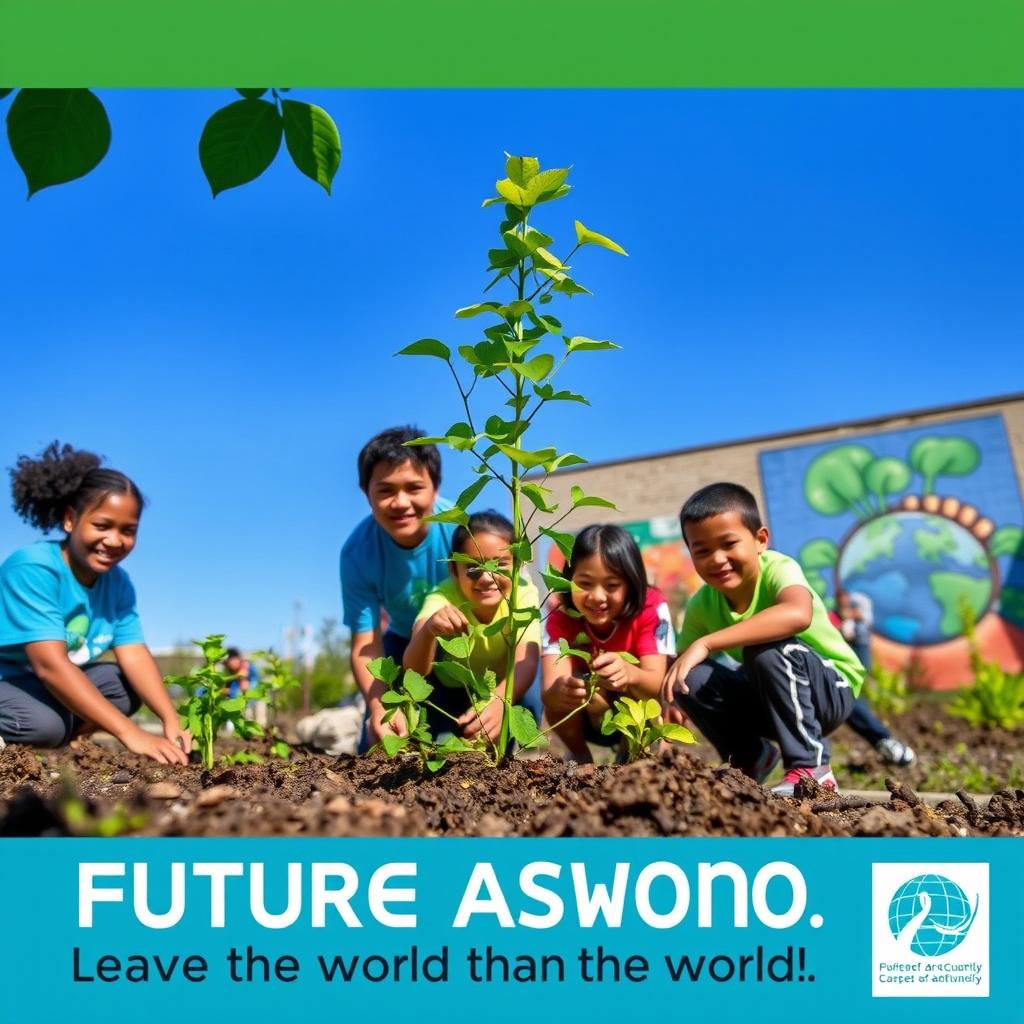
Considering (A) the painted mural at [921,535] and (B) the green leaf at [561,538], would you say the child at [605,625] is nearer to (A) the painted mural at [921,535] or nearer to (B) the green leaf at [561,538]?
(B) the green leaf at [561,538]

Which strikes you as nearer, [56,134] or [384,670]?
[56,134]

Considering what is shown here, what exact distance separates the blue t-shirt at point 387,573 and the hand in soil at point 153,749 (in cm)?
82

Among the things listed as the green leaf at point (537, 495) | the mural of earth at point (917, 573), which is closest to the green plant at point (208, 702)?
the green leaf at point (537, 495)

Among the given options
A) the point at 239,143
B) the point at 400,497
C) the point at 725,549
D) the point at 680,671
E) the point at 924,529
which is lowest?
the point at 680,671

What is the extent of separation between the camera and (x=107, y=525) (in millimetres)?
3363

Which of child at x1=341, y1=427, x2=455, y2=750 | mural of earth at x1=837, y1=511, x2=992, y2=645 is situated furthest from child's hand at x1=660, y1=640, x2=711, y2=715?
mural of earth at x1=837, y1=511, x2=992, y2=645

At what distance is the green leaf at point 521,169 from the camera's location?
1.85 m

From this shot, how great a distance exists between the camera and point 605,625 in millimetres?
3006

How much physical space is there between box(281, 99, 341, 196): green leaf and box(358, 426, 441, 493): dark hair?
1.99 meters

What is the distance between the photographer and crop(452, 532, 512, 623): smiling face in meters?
2.84

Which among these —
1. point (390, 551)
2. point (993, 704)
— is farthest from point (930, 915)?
point (993, 704)

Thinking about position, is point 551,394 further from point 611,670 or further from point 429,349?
point 611,670

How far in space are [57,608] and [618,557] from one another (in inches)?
82.5

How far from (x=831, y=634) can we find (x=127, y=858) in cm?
237
